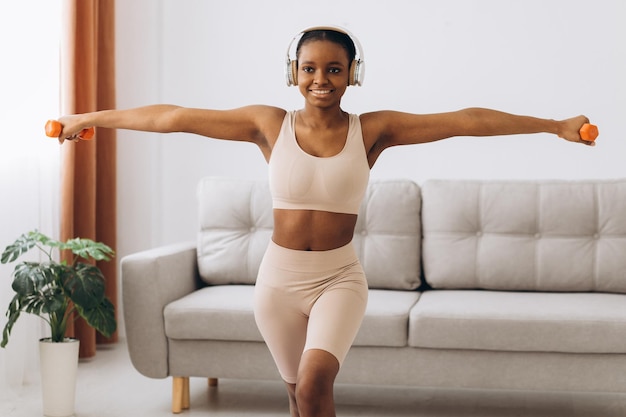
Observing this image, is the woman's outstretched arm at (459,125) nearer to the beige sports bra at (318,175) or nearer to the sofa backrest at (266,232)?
the beige sports bra at (318,175)

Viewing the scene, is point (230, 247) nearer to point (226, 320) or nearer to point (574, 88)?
point (226, 320)

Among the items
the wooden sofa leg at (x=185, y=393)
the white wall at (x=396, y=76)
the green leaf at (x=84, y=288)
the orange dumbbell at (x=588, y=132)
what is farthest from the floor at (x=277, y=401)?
the orange dumbbell at (x=588, y=132)

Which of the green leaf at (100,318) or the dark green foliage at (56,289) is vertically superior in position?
the dark green foliage at (56,289)

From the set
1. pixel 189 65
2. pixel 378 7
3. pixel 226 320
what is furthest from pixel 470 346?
pixel 189 65

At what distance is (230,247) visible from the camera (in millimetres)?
4023

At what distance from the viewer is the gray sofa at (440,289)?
336 centimetres

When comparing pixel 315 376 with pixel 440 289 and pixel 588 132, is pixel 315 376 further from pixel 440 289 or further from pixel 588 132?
pixel 440 289

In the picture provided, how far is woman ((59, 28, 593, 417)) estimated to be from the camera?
225 centimetres

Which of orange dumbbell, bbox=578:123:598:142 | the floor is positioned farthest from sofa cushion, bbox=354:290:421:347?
orange dumbbell, bbox=578:123:598:142

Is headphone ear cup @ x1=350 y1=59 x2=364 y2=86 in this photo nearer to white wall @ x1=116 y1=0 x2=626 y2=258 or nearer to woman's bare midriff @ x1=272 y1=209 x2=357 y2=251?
woman's bare midriff @ x1=272 y1=209 x2=357 y2=251

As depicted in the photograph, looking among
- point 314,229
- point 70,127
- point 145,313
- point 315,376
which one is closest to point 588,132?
point 314,229

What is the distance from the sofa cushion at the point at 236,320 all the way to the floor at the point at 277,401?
335 millimetres

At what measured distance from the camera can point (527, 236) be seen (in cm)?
389

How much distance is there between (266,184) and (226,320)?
812mm
